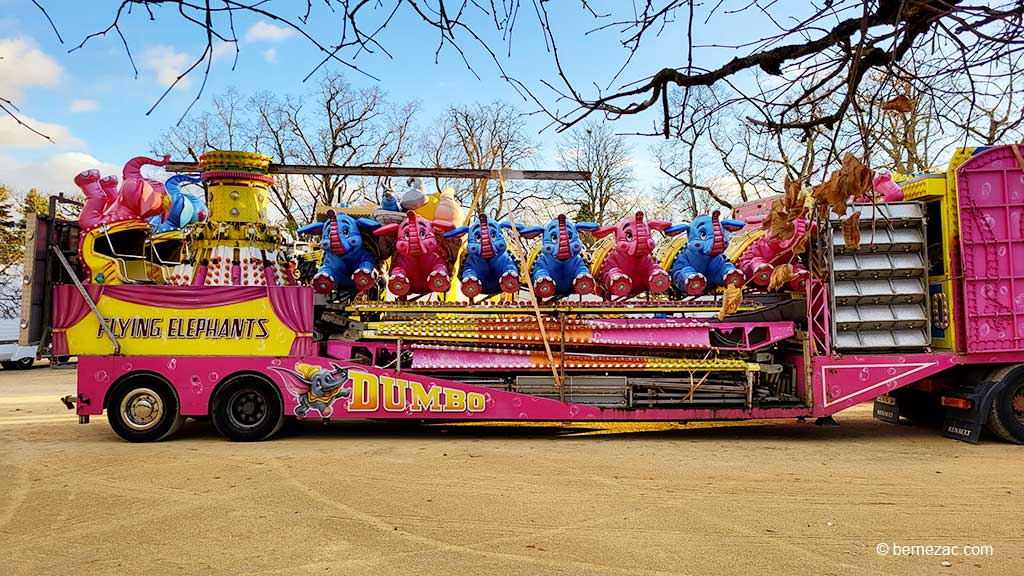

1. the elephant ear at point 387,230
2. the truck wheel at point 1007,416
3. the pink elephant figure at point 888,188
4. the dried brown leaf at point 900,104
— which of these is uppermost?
the pink elephant figure at point 888,188

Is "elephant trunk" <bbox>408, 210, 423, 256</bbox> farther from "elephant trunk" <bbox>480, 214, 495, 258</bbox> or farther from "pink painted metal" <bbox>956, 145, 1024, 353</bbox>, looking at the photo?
"pink painted metal" <bbox>956, 145, 1024, 353</bbox>

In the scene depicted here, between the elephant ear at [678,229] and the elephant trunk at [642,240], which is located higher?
the elephant ear at [678,229]

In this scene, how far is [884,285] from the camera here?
8.93 m

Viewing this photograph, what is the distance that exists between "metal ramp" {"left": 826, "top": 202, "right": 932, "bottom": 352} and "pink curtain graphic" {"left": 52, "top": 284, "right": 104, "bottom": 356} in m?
9.24

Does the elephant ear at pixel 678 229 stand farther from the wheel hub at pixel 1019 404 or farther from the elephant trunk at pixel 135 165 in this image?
the elephant trunk at pixel 135 165

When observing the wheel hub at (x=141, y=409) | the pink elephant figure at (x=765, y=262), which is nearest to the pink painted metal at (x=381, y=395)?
the wheel hub at (x=141, y=409)

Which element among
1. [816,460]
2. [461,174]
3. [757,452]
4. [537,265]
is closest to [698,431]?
[757,452]

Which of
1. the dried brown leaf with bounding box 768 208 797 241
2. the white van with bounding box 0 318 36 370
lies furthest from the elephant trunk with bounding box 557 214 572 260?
the white van with bounding box 0 318 36 370

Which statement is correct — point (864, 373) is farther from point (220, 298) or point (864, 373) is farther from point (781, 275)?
point (220, 298)

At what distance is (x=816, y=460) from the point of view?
769cm

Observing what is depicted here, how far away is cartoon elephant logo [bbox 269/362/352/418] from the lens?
29.3 feet

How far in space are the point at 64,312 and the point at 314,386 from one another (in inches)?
126

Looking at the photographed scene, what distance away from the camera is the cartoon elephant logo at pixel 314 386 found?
8.95 meters

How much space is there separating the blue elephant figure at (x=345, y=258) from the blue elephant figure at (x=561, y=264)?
225 cm
